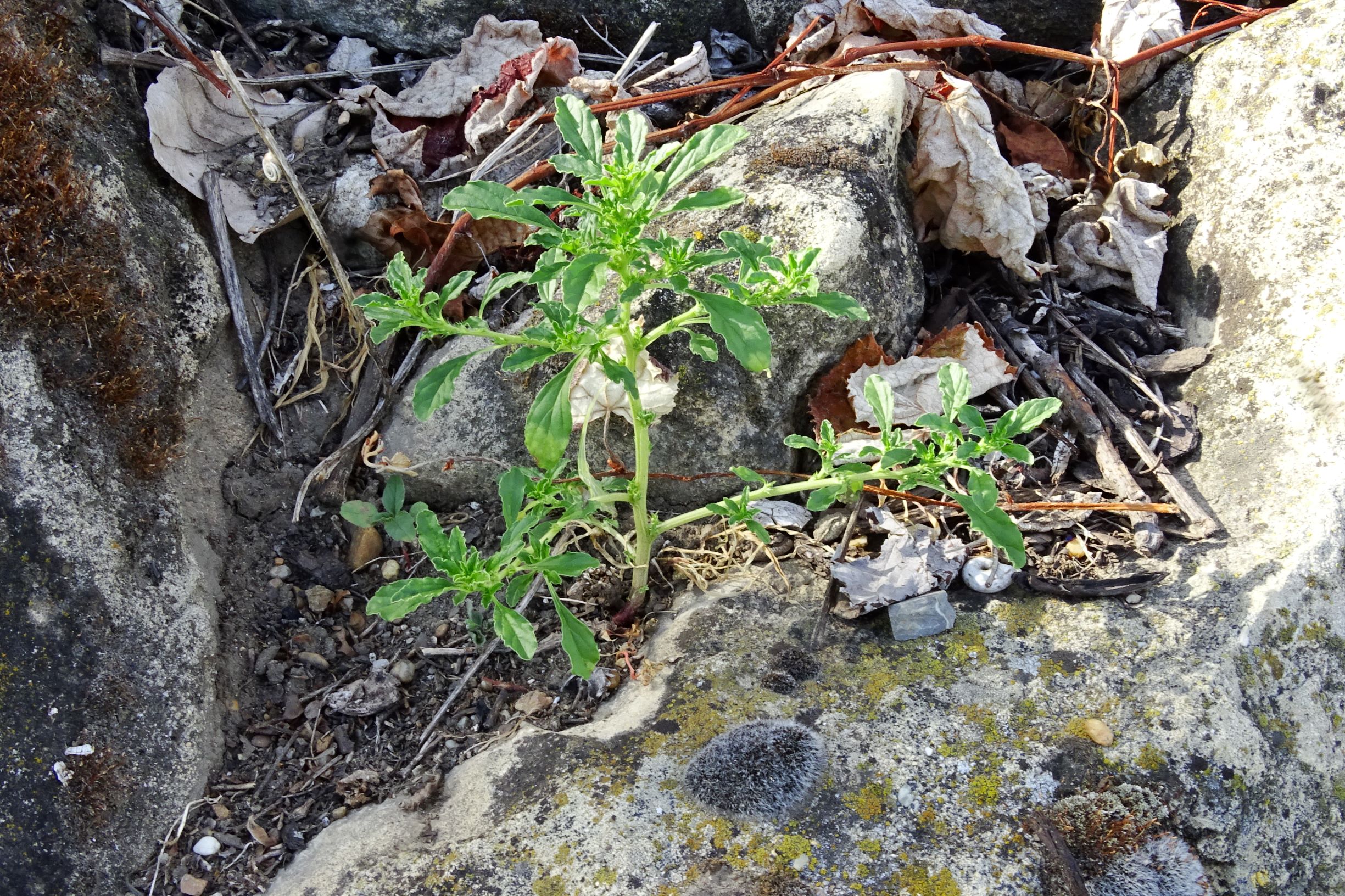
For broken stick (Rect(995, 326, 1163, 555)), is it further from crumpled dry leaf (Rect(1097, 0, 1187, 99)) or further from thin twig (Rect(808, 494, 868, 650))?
crumpled dry leaf (Rect(1097, 0, 1187, 99))

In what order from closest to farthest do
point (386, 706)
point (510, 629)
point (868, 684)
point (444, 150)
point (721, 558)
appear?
point (510, 629) < point (868, 684) < point (386, 706) < point (721, 558) < point (444, 150)

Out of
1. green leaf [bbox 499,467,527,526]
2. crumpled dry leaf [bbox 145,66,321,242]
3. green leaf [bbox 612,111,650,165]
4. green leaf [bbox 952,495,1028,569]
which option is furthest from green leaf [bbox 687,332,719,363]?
crumpled dry leaf [bbox 145,66,321,242]

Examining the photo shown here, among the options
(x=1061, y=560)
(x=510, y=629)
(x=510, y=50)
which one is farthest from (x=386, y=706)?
(x=510, y=50)

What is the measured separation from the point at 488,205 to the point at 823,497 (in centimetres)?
106

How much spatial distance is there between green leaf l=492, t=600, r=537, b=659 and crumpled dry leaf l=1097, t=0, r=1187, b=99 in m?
2.97

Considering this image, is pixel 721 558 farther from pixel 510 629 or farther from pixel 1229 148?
pixel 1229 148

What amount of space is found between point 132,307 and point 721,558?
6.27 feet

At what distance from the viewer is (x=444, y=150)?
3.43 m

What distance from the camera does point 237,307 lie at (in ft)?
9.82

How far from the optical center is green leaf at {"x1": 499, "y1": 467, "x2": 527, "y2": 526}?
2291mm

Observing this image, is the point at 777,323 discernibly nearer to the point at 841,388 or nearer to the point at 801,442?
the point at 841,388

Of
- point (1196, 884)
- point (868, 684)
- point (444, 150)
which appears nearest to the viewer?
point (1196, 884)

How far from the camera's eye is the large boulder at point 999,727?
2006 mm

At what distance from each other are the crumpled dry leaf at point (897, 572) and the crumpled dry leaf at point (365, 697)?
1310mm
